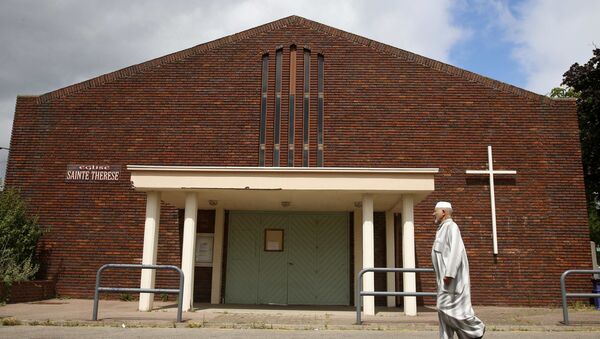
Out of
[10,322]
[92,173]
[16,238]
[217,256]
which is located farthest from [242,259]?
[10,322]

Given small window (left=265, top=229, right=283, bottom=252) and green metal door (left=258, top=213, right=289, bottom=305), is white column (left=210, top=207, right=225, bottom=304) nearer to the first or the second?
green metal door (left=258, top=213, right=289, bottom=305)

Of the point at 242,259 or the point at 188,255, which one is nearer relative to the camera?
the point at 188,255

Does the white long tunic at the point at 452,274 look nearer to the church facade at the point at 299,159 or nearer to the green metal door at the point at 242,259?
the church facade at the point at 299,159

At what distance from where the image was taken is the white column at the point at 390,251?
12982 mm

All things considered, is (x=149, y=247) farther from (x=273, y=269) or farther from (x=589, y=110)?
(x=589, y=110)

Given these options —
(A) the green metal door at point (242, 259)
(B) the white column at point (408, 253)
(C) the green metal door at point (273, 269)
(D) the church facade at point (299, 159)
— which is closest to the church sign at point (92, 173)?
(D) the church facade at point (299, 159)

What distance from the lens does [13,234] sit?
13359 millimetres

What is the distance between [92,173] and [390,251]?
→ 26.3 feet

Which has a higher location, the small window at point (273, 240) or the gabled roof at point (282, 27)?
the gabled roof at point (282, 27)

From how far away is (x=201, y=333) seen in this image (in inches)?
308

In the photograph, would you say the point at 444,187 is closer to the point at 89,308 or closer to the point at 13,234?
the point at 89,308

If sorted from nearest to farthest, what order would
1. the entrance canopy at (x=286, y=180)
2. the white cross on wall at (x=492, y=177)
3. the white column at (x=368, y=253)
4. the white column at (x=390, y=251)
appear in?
the white column at (x=368, y=253) → the entrance canopy at (x=286, y=180) → the white column at (x=390, y=251) → the white cross on wall at (x=492, y=177)

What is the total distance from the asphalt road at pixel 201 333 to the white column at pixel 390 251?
476 centimetres

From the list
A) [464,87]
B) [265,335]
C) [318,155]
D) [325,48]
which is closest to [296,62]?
[325,48]
